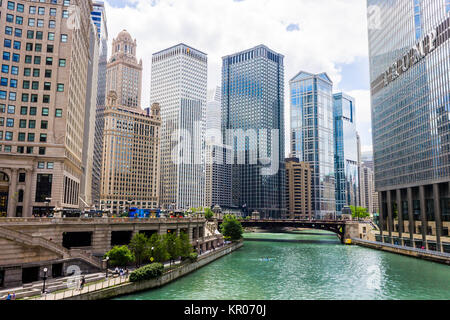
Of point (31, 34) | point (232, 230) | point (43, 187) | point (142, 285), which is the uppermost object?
point (31, 34)

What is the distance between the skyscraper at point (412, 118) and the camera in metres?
97.8

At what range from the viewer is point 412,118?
4473 inches

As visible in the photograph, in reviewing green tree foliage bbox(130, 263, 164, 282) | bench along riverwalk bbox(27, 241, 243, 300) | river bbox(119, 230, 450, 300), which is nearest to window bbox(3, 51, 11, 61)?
bench along riverwalk bbox(27, 241, 243, 300)

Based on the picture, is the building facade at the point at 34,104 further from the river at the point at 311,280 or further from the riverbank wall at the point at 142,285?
the river at the point at 311,280

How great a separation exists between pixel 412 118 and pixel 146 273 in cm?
9912

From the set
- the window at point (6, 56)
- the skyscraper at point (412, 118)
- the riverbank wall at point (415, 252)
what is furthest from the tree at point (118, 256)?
the skyscraper at point (412, 118)

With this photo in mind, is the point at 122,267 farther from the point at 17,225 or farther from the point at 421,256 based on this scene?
the point at 421,256

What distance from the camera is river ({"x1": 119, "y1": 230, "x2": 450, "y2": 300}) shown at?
49.7m

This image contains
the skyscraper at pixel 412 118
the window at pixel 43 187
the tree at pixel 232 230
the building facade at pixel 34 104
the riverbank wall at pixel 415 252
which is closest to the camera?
the building facade at pixel 34 104

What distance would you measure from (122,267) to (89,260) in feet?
21.8

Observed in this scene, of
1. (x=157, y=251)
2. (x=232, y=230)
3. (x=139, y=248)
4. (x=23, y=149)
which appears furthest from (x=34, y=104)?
(x=232, y=230)

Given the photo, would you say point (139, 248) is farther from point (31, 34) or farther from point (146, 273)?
point (31, 34)

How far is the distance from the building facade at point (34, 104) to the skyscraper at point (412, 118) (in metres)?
93.7
